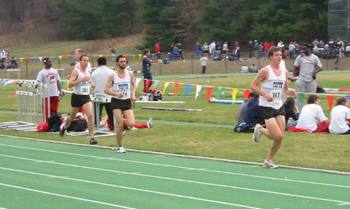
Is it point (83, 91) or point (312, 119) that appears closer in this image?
point (312, 119)

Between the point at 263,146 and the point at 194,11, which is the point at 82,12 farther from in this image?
the point at 263,146

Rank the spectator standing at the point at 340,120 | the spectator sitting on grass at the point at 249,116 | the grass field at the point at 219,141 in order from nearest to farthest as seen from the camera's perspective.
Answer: the grass field at the point at 219,141 → the spectator standing at the point at 340,120 → the spectator sitting on grass at the point at 249,116

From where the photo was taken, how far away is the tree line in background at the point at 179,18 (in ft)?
227

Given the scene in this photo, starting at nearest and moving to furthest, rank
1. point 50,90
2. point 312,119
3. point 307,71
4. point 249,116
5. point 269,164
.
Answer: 1. point 269,164
2. point 312,119
3. point 249,116
4. point 50,90
5. point 307,71

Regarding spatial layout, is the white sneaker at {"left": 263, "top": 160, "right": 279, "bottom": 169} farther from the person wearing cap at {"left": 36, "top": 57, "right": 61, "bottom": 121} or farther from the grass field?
the person wearing cap at {"left": 36, "top": 57, "right": 61, "bottom": 121}

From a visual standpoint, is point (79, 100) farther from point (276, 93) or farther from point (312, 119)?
point (276, 93)

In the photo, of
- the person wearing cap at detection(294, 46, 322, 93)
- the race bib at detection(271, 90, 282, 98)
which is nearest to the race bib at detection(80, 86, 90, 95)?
the race bib at detection(271, 90, 282, 98)

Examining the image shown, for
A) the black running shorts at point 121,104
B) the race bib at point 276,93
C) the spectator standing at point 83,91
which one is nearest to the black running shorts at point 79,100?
the spectator standing at point 83,91

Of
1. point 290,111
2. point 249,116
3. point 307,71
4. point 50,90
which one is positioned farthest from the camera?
point 307,71

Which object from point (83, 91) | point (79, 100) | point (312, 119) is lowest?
point (312, 119)

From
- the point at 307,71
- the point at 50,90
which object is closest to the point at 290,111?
the point at 307,71

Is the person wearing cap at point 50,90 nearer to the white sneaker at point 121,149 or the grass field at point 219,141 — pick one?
the grass field at point 219,141

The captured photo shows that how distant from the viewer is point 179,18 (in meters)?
81.9

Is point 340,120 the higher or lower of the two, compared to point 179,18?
lower
